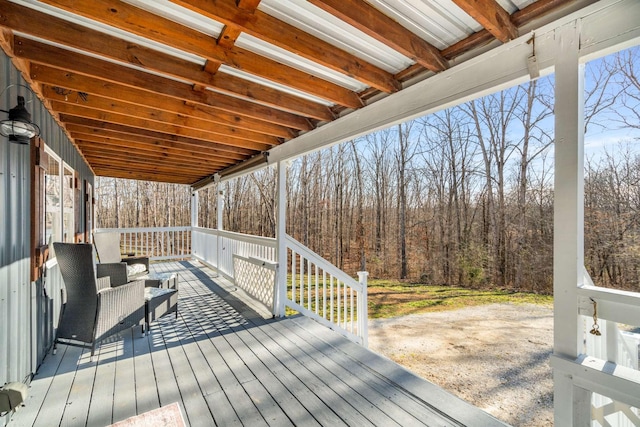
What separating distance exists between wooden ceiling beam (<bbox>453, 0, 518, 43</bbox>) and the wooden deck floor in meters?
2.53

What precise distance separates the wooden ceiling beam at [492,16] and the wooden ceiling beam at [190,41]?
54.7 inches

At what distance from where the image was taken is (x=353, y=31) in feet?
6.68

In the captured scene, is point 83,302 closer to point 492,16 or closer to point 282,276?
point 282,276

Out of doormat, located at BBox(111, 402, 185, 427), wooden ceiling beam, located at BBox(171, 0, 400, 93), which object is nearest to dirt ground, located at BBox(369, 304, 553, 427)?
doormat, located at BBox(111, 402, 185, 427)

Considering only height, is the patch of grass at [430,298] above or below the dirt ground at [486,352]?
below

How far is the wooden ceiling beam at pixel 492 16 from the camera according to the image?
61.0 inches

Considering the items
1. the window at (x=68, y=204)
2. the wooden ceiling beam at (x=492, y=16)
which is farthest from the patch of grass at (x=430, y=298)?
the wooden ceiling beam at (x=492, y=16)

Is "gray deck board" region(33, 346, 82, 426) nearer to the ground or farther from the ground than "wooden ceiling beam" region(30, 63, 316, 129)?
nearer to the ground

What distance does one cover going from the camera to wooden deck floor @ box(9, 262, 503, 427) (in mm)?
2125

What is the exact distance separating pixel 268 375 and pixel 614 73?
1020 cm

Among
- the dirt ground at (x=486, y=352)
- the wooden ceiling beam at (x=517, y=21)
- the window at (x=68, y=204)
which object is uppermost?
the wooden ceiling beam at (x=517, y=21)

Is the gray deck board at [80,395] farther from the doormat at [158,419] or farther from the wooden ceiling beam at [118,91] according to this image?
the wooden ceiling beam at [118,91]

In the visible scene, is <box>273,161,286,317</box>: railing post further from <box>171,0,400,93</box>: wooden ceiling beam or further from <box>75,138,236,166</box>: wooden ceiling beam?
<box>171,0,400,93</box>: wooden ceiling beam

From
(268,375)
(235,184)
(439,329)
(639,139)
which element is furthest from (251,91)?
(235,184)
